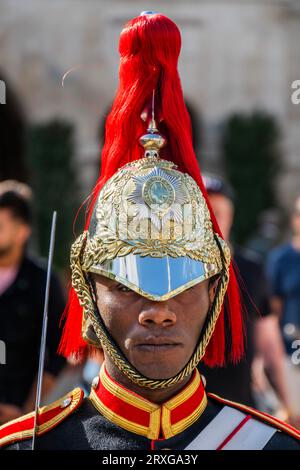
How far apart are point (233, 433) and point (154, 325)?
0.44m

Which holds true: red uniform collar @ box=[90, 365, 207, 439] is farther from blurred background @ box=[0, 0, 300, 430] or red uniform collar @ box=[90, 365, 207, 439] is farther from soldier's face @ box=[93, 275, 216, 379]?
blurred background @ box=[0, 0, 300, 430]

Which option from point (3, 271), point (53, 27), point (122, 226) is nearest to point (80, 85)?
point (53, 27)

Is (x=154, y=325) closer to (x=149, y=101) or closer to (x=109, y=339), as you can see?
(x=109, y=339)

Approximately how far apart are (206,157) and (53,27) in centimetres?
345

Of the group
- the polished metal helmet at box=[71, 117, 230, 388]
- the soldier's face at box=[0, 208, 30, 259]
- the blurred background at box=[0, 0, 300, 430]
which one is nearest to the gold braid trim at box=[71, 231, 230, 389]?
the polished metal helmet at box=[71, 117, 230, 388]

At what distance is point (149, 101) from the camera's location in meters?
2.88

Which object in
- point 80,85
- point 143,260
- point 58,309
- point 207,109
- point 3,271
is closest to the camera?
point 143,260

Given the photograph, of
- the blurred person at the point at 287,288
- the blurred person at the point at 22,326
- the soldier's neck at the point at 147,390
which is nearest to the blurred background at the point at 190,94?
the blurred person at the point at 287,288

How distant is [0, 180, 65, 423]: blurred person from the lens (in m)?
4.91

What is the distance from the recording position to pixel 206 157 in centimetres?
1781

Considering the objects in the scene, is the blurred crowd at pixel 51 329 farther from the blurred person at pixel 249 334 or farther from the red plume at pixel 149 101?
the red plume at pixel 149 101

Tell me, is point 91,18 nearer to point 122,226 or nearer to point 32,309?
point 32,309

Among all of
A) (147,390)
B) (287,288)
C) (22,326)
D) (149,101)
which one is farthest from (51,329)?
(287,288)

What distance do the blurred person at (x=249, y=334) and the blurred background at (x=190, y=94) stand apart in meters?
9.63
